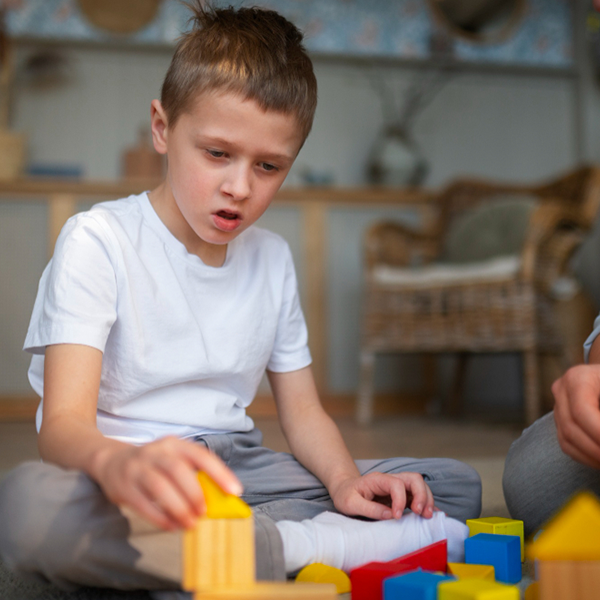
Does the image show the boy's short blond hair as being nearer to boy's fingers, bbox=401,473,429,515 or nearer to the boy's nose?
the boy's nose

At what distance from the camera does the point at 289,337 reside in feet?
3.14

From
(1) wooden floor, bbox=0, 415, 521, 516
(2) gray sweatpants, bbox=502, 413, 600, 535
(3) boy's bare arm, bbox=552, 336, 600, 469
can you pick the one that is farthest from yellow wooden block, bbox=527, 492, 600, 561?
(1) wooden floor, bbox=0, 415, 521, 516

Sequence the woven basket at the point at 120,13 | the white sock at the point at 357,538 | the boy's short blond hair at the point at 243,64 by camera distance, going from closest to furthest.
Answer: the white sock at the point at 357,538 < the boy's short blond hair at the point at 243,64 < the woven basket at the point at 120,13

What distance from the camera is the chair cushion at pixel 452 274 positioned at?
2041 millimetres

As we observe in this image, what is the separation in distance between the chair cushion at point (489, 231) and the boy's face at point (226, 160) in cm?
157

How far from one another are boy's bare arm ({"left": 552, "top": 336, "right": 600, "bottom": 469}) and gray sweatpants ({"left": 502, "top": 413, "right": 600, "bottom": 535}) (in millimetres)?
Answer: 227

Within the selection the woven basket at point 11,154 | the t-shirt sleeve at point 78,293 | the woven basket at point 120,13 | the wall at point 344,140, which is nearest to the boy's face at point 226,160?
the t-shirt sleeve at point 78,293

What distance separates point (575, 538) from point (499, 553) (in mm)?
257

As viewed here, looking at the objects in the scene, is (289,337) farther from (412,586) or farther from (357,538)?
(412,586)

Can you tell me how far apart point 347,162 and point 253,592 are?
9.20 ft

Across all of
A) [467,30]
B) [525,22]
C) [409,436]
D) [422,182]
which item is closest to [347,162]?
[422,182]

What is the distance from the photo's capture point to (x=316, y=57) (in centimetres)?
306

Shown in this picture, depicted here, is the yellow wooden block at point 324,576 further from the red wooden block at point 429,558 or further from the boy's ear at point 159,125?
the boy's ear at point 159,125

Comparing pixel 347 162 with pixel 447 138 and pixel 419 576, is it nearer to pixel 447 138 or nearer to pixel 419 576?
pixel 447 138
